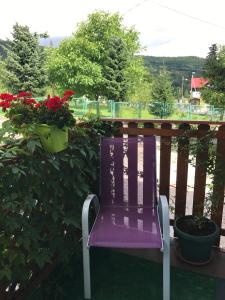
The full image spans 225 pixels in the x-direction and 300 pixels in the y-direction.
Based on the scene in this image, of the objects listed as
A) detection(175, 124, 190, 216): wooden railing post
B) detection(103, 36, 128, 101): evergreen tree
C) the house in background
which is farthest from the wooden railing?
detection(103, 36, 128, 101): evergreen tree

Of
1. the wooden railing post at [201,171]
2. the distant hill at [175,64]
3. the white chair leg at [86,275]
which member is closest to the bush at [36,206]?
the white chair leg at [86,275]

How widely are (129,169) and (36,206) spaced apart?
33.2 inches

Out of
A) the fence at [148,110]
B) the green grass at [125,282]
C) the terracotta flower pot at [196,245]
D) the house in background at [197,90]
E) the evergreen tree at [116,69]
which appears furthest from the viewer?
the evergreen tree at [116,69]

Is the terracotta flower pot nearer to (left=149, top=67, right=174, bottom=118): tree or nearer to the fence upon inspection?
the fence

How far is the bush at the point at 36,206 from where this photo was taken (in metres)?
1.29

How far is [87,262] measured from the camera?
1.66m

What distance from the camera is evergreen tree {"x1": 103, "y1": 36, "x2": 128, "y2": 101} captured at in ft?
68.7

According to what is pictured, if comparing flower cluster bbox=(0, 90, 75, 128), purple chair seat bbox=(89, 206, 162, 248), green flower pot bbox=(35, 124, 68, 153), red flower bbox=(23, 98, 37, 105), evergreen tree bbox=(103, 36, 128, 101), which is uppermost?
evergreen tree bbox=(103, 36, 128, 101)

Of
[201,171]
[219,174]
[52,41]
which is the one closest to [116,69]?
[52,41]

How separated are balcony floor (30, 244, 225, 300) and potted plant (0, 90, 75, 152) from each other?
0.94m

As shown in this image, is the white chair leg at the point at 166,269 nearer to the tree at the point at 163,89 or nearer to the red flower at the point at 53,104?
the red flower at the point at 53,104

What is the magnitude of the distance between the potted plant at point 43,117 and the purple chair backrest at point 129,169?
0.53 meters

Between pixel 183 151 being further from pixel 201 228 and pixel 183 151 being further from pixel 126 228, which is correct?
pixel 126 228

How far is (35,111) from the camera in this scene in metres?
1.62
